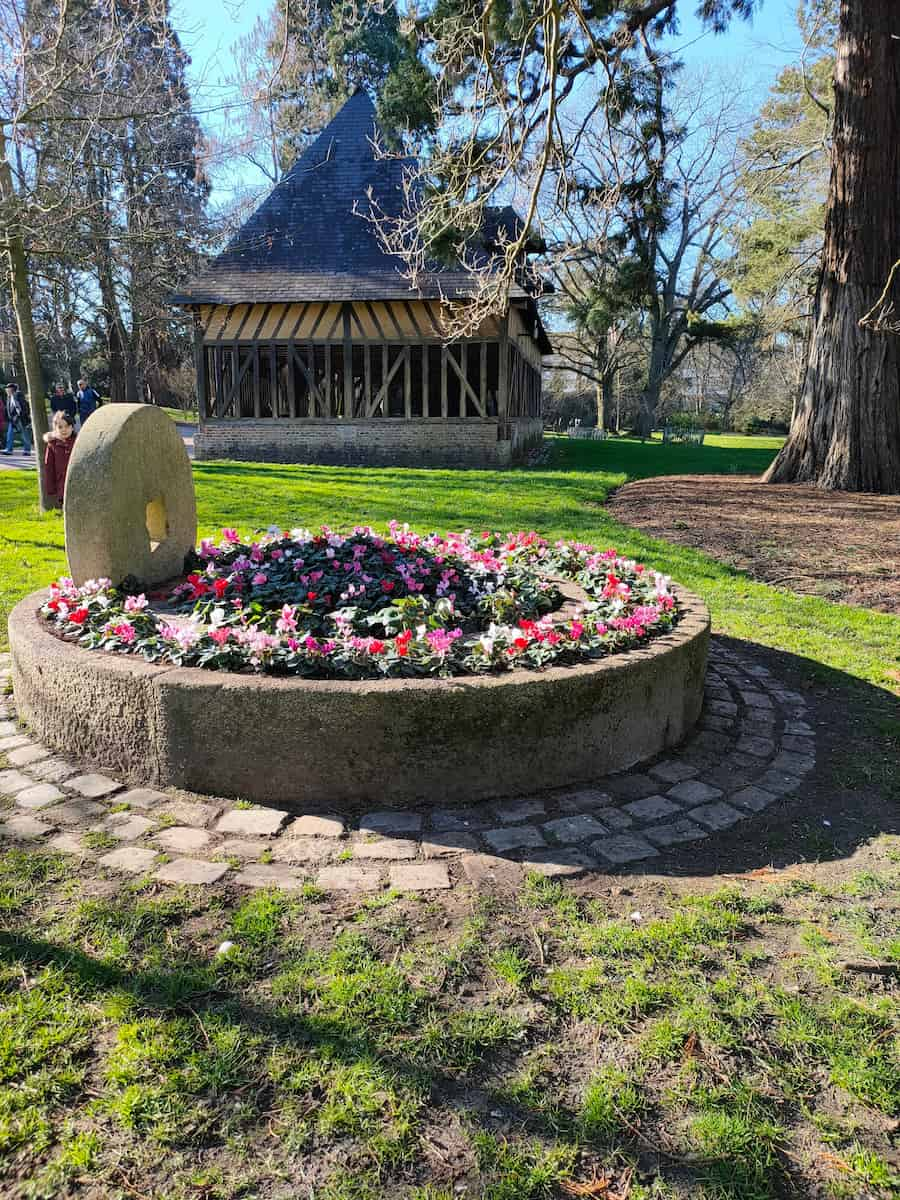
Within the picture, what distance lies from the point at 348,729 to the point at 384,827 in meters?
0.41

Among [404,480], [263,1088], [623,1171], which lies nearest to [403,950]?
[263,1088]

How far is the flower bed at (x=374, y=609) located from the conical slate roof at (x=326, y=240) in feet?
40.9

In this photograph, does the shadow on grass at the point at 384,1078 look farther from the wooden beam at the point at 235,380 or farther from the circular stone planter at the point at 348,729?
the wooden beam at the point at 235,380

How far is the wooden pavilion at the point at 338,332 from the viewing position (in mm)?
17734

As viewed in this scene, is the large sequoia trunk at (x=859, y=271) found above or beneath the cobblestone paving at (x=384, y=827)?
above

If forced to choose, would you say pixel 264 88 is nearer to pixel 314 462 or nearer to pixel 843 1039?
pixel 843 1039

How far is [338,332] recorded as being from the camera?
→ 18.1 metres

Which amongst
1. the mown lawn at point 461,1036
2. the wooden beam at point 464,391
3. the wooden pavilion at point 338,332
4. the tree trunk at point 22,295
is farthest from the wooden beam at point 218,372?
the mown lawn at point 461,1036

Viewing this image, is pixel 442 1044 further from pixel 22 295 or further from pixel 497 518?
pixel 22 295

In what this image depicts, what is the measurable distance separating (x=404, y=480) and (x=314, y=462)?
201 inches

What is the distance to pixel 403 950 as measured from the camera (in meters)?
2.53

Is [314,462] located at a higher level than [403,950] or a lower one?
higher

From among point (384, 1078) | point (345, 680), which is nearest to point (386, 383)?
point (345, 680)

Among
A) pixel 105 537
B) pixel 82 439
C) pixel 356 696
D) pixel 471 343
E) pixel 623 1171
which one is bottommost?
pixel 623 1171
